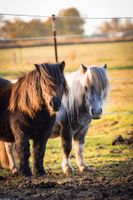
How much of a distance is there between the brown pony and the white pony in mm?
560

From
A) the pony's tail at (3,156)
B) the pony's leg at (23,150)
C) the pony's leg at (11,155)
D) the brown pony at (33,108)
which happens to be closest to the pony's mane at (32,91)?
the brown pony at (33,108)

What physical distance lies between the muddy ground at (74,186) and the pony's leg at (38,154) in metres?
0.12

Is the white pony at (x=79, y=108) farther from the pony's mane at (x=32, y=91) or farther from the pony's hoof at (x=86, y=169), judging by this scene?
the pony's mane at (x=32, y=91)

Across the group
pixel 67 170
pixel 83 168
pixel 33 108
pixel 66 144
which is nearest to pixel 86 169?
pixel 83 168

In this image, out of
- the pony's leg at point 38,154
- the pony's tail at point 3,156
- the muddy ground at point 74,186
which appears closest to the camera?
the muddy ground at point 74,186

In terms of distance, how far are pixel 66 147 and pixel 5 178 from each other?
2.94 feet

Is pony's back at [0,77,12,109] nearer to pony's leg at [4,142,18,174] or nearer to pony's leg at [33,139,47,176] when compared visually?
pony's leg at [33,139,47,176]

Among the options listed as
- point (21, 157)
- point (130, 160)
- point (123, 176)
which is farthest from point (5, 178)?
point (130, 160)

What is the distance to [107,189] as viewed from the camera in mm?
5656

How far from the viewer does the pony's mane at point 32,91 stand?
6.41m

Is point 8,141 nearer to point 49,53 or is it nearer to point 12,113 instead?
point 12,113

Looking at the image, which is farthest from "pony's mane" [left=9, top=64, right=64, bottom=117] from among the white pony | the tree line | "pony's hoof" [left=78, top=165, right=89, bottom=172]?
the tree line

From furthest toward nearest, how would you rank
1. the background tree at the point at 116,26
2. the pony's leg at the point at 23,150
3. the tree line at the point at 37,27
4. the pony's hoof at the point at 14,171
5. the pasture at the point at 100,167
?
the tree line at the point at 37,27
the background tree at the point at 116,26
the pony's hoof at the point at 14,171
the pony's leg at the point at 23,150
the pasture at the point at 100,167

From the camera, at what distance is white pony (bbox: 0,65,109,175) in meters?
7.19
